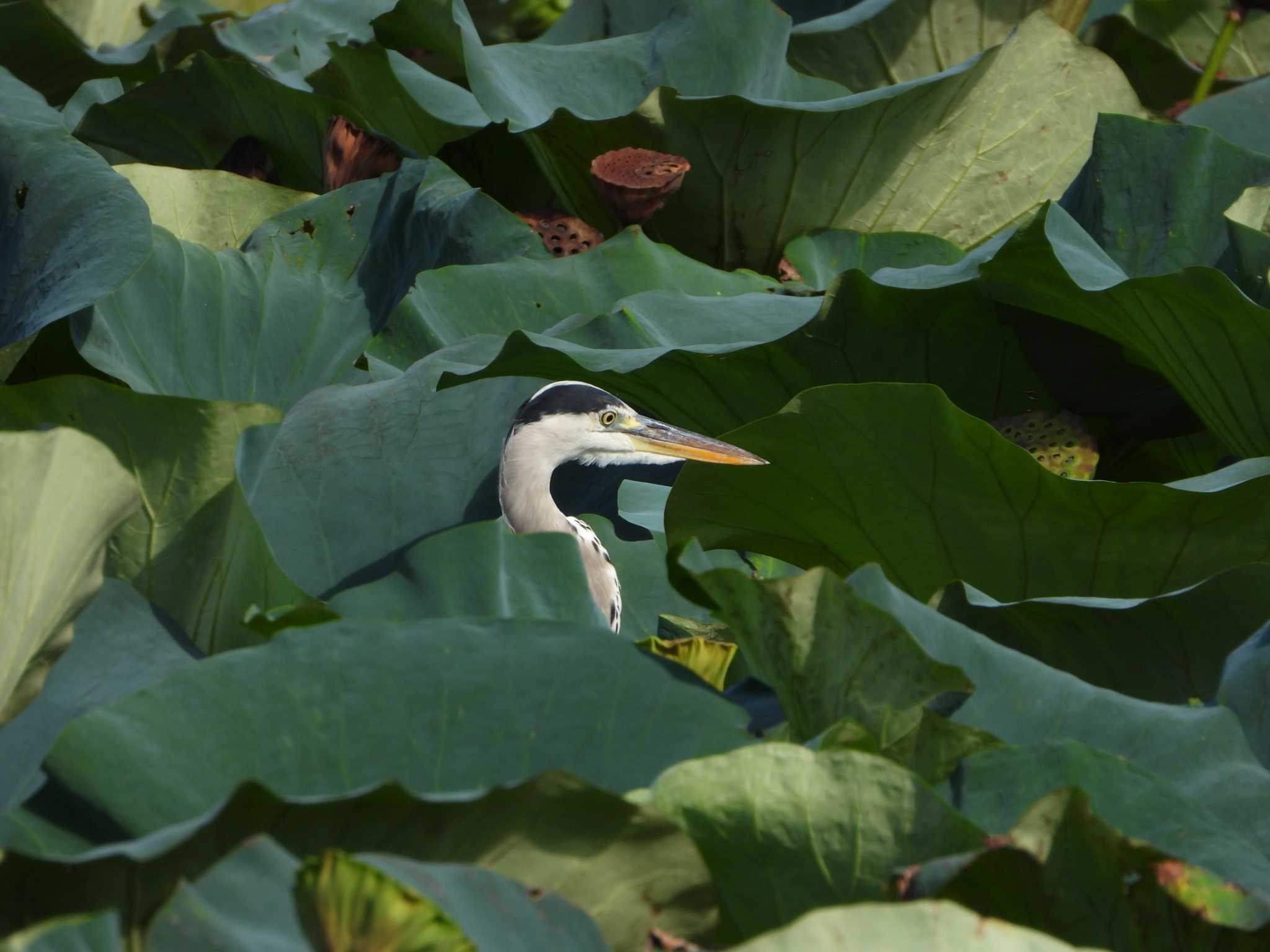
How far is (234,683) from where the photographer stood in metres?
1.04

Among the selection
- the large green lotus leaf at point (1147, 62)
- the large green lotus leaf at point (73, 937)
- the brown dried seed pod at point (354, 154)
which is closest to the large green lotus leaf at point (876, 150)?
the brown dried seed pod at point (354, 154)

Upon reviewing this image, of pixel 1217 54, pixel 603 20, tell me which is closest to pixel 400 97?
pixel 603 20

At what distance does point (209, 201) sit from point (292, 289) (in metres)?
0.43

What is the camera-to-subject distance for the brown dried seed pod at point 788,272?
252cm

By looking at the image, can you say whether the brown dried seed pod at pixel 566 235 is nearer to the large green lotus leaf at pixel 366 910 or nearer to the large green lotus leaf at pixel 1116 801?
the large green lotus leaf at pixel 1116 801

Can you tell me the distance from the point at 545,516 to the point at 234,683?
1.17 m

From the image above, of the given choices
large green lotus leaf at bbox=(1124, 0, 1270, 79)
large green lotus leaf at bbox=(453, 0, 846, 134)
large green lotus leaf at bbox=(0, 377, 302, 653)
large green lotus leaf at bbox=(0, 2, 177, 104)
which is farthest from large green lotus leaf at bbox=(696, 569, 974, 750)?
large green lotus leaf at bbox=(1124, 0, 1270, 79)

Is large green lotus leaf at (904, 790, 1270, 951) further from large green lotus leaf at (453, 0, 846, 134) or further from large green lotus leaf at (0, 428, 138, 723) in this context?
large green lotus leaf at (453, 0, 846, 134)

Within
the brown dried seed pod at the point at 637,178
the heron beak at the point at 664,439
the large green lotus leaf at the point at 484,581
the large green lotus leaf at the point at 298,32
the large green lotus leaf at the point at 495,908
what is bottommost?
the heron beak at the point at 664,439

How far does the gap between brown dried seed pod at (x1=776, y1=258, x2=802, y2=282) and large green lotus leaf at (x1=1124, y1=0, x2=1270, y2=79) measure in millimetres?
1573

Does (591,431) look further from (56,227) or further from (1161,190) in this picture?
(1161,190)

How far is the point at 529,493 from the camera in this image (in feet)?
7.11

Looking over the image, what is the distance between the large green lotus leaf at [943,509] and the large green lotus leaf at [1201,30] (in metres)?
2.29

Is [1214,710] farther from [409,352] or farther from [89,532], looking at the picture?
[409,352]
